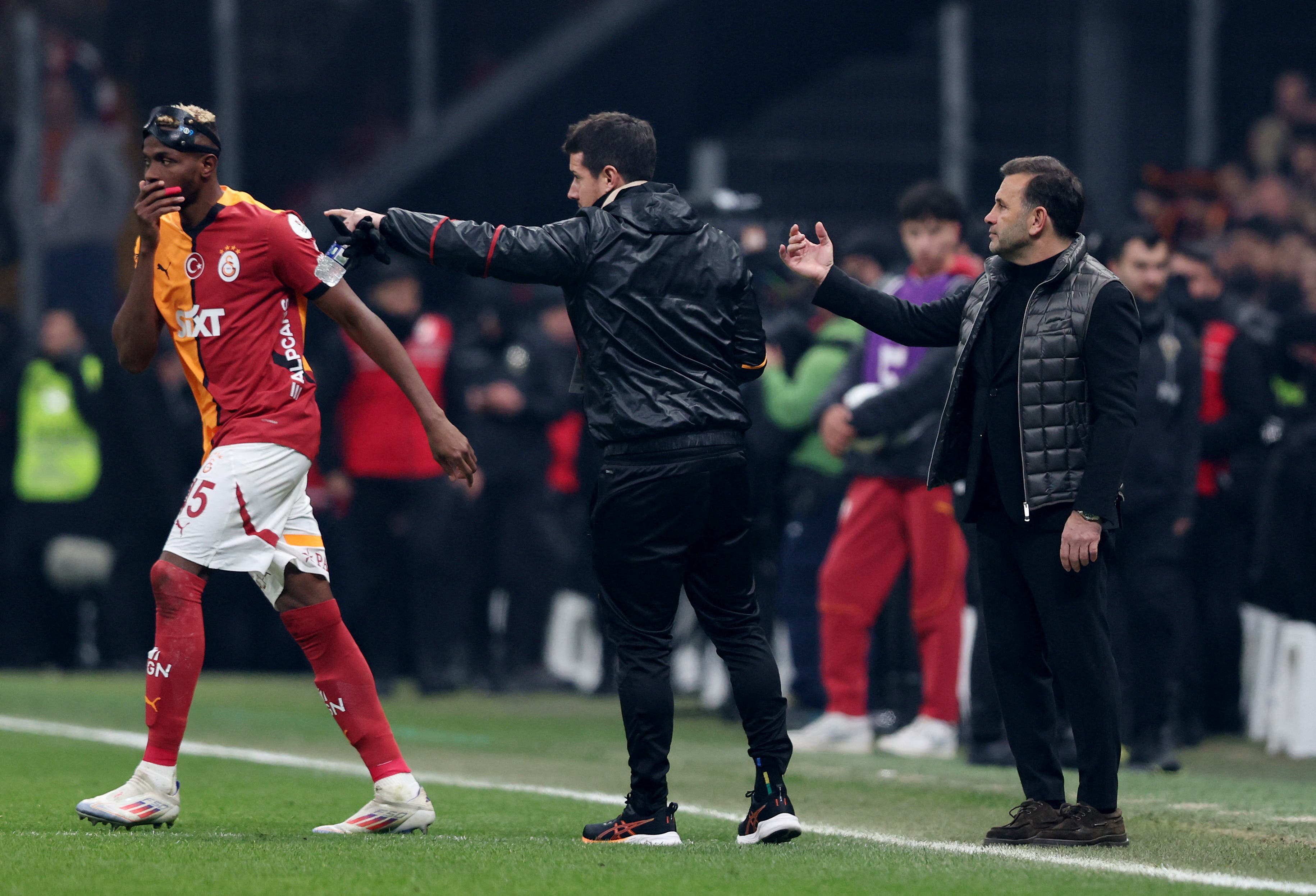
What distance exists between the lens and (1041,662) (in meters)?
6.22

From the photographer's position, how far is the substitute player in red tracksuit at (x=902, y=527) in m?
8.98

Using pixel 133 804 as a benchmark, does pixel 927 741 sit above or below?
above

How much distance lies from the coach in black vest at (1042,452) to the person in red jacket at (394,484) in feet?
19.2

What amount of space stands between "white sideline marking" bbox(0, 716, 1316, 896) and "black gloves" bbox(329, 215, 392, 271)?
7.09 ft

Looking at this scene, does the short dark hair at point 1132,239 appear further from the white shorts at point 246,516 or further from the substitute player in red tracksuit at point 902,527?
the white shorts at point 246,516

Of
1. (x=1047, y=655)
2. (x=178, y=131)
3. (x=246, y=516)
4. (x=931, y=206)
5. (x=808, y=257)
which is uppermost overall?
(x=931, y=206)

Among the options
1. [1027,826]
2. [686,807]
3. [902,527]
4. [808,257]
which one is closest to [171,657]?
[686,807]

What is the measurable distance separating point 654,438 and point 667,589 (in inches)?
17.0

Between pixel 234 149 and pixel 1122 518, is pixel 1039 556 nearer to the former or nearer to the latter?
pixel 1122 518

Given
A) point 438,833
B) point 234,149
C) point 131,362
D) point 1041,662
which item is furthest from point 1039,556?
point 234,149

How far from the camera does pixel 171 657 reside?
19.3ft

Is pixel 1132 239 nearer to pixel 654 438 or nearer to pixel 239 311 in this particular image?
pixel 654 438

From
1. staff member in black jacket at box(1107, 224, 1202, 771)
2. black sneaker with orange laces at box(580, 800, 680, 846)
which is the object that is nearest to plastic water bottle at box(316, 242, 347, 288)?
black sneaker with orange laces at box(580, 800, 680, 846)

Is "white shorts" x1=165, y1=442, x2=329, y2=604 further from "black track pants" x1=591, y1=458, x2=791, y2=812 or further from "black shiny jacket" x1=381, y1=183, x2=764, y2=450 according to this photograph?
"black track pants" x1=591, y1=458, x2=791, y2=812
